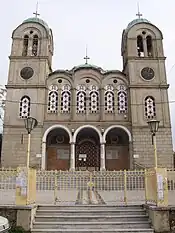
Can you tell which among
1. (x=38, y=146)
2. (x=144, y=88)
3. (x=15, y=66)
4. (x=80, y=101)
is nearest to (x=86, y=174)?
(x=38, y=146)

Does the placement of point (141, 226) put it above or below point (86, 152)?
below

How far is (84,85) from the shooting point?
23.5 m

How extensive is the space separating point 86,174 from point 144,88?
13.4 meters

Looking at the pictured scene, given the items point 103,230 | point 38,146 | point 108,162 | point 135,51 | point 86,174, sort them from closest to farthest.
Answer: point 103,230, point 86,174, point 38,146, point 108,162, point 135,51

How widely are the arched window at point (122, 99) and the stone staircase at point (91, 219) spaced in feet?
49.4

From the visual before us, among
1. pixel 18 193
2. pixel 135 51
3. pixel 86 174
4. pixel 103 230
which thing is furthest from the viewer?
pixel 135 51

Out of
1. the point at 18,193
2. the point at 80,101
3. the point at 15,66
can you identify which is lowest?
the point at 18,193

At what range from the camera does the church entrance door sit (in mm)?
22625

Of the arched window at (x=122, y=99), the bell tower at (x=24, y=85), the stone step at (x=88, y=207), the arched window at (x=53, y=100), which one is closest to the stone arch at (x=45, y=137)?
the bell tower at (x=24, y=85)

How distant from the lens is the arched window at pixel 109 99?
893 inches

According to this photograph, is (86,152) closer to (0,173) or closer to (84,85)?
(84,85)

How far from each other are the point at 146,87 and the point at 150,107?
189 centimetres

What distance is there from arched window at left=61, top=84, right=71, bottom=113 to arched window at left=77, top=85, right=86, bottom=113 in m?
0.90

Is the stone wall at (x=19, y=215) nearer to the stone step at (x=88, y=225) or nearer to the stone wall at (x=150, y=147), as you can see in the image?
the stone step at (x=88, y=225)
